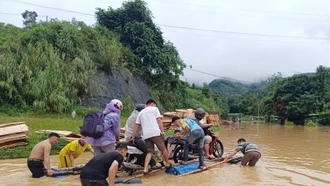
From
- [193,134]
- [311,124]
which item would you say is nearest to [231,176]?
[193,134]

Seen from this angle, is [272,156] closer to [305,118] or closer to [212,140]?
[212,140]

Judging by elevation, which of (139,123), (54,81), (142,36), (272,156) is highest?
(142,36)

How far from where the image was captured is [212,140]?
33.8 ft

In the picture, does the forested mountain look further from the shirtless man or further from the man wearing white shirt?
the man wearing white shirt

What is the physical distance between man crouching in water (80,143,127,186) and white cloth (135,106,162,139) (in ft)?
8.21

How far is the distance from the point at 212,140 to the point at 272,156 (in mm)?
2998

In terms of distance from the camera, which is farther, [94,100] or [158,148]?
[94,100]

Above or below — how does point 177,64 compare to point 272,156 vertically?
above

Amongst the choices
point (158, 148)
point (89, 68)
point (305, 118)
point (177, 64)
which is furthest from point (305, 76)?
point (158, 148)

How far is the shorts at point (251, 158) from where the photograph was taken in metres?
9.11

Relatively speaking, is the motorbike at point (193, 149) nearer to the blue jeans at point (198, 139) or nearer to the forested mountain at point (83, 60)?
the blue jeans at point (198, 139)

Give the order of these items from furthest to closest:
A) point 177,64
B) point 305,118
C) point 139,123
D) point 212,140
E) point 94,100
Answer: point 305,118 < point 177,64 < point 94,100 < point 212,140 < point 139,123

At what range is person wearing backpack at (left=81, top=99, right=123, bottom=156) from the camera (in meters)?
6.86

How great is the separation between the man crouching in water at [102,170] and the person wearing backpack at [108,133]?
6.36ft
